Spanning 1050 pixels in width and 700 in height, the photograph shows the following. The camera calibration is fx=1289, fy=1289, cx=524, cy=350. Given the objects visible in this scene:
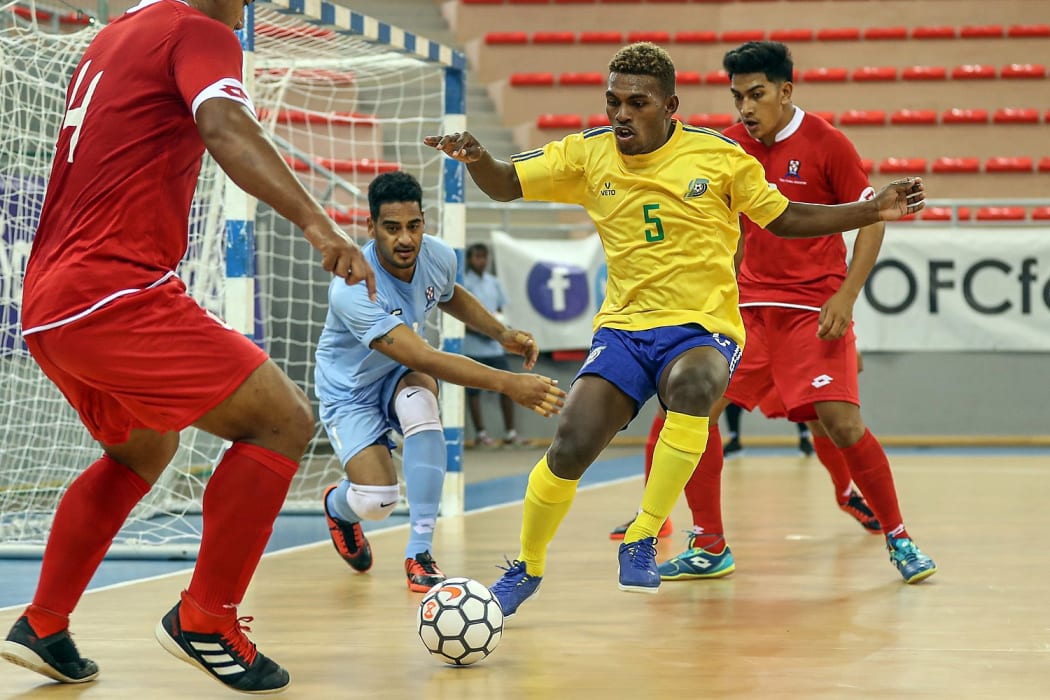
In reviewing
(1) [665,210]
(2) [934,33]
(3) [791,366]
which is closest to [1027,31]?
(2) [934,33]

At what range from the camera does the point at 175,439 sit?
3527 millimetres

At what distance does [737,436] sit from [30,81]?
6.35 m

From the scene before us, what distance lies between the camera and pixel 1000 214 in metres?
12.9

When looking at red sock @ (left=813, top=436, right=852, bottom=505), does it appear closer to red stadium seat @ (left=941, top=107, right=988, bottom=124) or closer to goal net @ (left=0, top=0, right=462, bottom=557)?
goal net @ (left=0, top=0, right=462, bottom=557)

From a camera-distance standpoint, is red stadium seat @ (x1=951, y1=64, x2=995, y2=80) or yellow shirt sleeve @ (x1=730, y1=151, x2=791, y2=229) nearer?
yellow shirt sleeve @ (x1=730, y1=151, x2=791, y2=229)

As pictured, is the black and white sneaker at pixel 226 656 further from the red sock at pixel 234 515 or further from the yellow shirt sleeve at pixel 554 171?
the yellow shirt sleeve at pixel 554 171

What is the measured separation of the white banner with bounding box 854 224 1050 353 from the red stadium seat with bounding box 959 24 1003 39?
13.8 ft

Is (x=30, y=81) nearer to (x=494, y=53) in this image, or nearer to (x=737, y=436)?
(x=737, y=436)

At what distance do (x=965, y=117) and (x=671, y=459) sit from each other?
11.7 m

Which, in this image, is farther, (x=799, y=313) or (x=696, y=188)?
(x=799, y=313)

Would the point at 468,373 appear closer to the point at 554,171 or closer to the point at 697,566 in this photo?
the point at 554,171

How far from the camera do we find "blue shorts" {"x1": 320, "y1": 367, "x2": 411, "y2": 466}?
530 cm

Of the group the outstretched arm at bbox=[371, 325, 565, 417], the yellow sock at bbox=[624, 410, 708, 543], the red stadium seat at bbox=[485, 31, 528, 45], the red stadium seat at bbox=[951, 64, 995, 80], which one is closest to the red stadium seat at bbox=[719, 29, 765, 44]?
the red stadium seat at bbox=[951, 64, 995, 80]

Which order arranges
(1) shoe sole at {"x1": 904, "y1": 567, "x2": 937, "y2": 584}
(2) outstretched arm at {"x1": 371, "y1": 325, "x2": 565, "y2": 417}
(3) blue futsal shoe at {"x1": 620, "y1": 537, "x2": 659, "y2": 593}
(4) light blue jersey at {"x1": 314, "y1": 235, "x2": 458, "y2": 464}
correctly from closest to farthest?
(2) outstretched arm at {"x1": 371, "y1": 325, "x2": 565, "y2": 417}
(3) blue futsal shoe at {"x1": 620, "y1": 537, "x2": 659, "y2": 593}
(1) shoe sole at {"x1": 904, "y1": 567, "x2": 937, "y2": 584}
(4) light blue jersey at {"x1": 314, "y1": 235, "x2": 458, "y2": 464}
